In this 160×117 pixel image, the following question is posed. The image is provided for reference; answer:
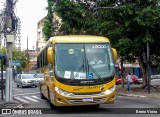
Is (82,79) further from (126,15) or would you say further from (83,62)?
(126,15)

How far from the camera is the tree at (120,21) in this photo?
3064cm

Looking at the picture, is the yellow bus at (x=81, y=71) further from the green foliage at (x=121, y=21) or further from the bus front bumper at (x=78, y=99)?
the green foliage at (x=121, y=21)

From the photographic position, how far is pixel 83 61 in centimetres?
1609

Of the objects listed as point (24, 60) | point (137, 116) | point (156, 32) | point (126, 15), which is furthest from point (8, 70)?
point (24, 60)

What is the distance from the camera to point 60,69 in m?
16.0

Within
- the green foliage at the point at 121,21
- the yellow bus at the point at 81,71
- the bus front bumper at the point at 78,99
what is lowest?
the bus front bumper at the point at 78,99

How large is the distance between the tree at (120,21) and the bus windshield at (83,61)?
13865 millimetres

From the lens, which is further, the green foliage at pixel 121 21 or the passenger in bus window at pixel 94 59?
the green foliage at pixel 121 21

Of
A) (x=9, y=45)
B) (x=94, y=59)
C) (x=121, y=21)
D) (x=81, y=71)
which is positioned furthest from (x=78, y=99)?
(x=121, y=21)

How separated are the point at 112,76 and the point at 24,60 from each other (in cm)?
8108

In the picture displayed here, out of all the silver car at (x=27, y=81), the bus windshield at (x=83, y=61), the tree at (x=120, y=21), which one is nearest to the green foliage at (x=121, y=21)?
the tree at (x=120, y=21)

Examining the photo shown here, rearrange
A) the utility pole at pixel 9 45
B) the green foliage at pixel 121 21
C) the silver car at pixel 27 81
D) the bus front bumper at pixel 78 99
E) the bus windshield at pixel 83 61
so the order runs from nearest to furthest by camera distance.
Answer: the bus front bumper at pixel 78 99
the bus windshield at pixel 83 61
the utility pole at pixel 9 45
the green foliage at pixel 121 21
the silver car at pixel 27 81

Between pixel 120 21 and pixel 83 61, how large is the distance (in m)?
17.0

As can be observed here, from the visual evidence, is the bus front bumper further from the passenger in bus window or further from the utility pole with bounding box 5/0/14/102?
the utility pole with bounding box 5/0/14/102
